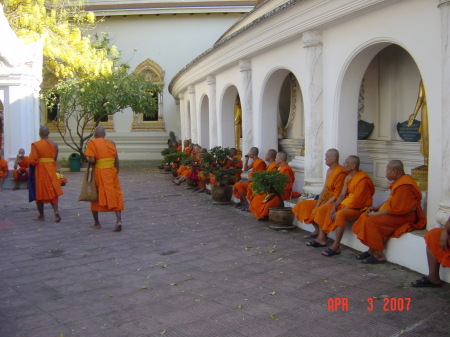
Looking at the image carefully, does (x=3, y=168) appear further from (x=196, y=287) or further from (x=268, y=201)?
(x=196, y=287)

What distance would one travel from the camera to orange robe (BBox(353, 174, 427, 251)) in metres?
5.80

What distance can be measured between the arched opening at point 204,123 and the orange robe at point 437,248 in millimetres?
12052

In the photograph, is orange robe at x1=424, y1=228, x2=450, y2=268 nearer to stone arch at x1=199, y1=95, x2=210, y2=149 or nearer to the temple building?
the temple building

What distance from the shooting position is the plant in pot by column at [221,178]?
11.1 meters

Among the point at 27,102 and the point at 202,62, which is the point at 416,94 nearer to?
the point at 202,62

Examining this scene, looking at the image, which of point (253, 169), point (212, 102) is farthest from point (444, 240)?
point (212, 102)

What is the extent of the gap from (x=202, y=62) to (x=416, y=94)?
8.08 metres

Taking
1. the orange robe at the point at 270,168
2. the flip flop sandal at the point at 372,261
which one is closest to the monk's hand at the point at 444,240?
the flip flop sandal at the point at 372,261

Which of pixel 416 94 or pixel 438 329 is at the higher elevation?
pixel 416 94

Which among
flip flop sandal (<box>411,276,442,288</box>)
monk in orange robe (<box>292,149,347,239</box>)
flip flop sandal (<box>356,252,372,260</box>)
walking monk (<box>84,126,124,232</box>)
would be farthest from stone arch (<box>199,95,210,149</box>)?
flip flop sandal (<box>411,276,442,288</box>)

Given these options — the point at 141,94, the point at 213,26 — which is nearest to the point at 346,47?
the point at 141,94

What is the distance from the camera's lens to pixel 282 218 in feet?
27.0

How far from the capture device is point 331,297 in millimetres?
4930

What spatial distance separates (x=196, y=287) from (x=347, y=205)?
2.40 meters
